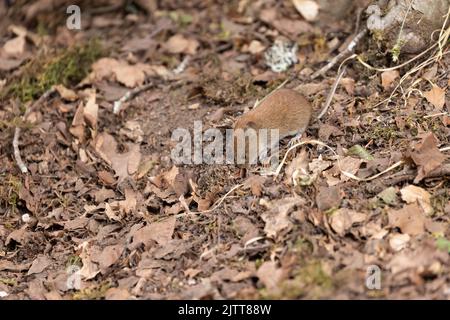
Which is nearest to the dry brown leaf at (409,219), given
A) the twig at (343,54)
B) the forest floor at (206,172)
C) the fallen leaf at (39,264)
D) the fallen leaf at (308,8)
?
the forest floor at (206,172)

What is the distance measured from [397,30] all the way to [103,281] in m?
3.19

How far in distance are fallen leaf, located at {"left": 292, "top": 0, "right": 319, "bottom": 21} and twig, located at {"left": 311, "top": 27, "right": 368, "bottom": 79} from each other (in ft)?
3.25

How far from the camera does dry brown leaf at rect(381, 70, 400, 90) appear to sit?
210 inches

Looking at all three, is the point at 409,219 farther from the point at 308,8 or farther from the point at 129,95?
the point at 308,8

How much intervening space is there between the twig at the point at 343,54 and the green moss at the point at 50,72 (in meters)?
2.44

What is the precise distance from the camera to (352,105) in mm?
5250

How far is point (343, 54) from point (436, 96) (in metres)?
1.08

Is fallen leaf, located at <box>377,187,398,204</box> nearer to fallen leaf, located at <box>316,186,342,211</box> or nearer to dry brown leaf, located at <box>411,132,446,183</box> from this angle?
dry brown leaf, located at <box>411,132,446,183</box>

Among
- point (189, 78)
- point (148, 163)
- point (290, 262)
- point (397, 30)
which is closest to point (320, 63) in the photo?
point (397, 30)

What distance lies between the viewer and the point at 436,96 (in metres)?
4.98

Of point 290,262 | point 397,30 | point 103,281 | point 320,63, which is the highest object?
point 397,30

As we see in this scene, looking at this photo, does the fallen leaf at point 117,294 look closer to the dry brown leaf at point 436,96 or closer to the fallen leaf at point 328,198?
the fallen leaf at point 328,198
